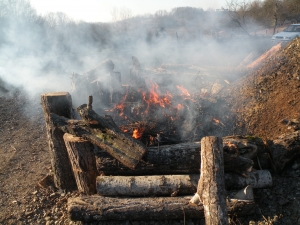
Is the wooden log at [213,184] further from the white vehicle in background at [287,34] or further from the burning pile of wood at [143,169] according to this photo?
the white vehicle in background at [287,34]

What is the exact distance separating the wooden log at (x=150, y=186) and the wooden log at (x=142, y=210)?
0.66 ft

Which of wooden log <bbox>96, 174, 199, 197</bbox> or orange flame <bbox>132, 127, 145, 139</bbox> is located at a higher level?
orange flame <bbox>132, 127, 145, 139</bbox>

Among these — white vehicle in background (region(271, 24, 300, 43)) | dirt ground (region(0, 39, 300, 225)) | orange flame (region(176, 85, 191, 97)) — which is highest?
white vehicle in background (region(271, 24, 300, 43))

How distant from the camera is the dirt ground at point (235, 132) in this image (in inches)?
151

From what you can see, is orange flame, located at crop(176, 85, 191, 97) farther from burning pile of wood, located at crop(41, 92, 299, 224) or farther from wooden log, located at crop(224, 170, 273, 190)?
wooden log, located at crop(224, 170, 273, 190)

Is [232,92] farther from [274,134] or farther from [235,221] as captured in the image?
[235,221]

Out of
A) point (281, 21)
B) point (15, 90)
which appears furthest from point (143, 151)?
point (281, 21)

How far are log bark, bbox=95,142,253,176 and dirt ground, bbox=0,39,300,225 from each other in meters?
0.63

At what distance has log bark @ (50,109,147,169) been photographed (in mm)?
3729

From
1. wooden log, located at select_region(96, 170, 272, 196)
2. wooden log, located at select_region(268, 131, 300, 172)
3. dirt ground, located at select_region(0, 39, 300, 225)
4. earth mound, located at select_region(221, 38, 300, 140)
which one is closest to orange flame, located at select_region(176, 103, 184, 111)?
dirt ground, located at select_region(0, 39, 300, 225)

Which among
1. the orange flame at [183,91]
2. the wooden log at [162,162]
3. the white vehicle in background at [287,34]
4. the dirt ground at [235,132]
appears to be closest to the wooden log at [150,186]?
the wooden log at [162,162]

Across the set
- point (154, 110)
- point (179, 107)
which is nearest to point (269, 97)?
point (179, 107)

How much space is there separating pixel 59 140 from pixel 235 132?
4.26 meters

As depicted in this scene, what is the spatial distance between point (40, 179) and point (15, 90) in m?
7.49
